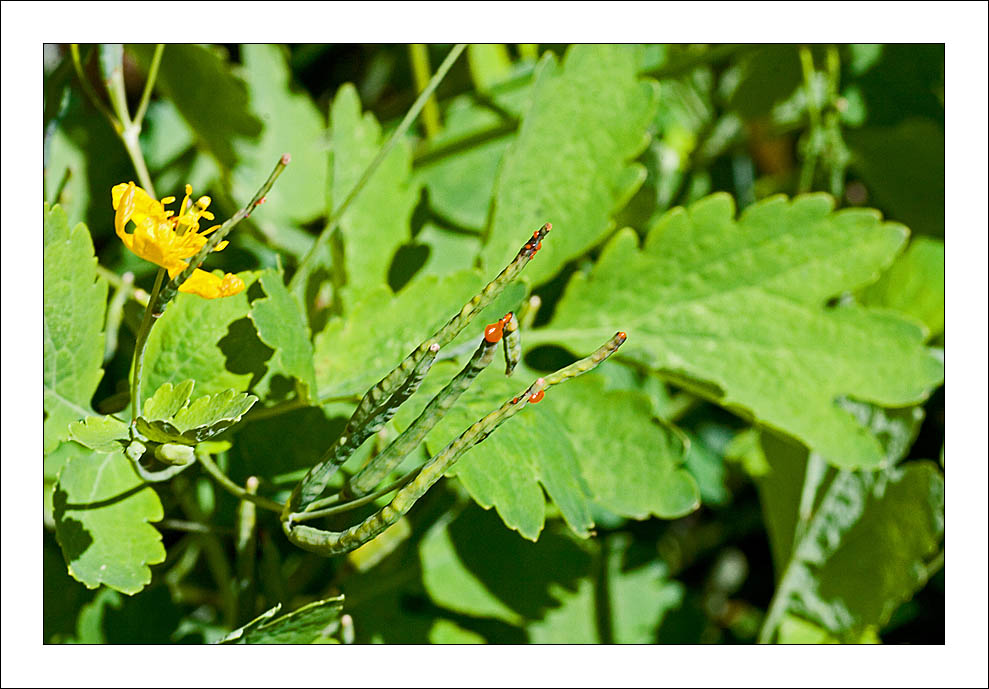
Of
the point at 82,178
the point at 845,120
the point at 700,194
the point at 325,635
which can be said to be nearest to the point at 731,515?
the point at 700,194

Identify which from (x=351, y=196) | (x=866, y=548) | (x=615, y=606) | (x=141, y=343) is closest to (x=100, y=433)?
(x=141, y=343)

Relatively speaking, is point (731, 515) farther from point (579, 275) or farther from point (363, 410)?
point (363, 410)

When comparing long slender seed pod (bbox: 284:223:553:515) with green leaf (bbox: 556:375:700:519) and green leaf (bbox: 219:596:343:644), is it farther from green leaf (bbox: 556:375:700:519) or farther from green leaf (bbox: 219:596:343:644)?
green leaf (bbox: 556:375:700:519)

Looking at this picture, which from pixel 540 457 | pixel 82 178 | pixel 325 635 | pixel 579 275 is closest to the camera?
pixel 540 457

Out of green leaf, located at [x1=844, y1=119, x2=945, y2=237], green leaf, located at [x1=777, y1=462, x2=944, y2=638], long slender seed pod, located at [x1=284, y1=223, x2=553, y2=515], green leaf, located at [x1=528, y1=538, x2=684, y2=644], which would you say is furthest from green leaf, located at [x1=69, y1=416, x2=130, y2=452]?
green leaf, located at [x1=844, y1=119, x2=945, y2=237]

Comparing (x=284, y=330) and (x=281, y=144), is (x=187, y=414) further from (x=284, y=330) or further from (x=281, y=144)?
(x=281, y=144)
